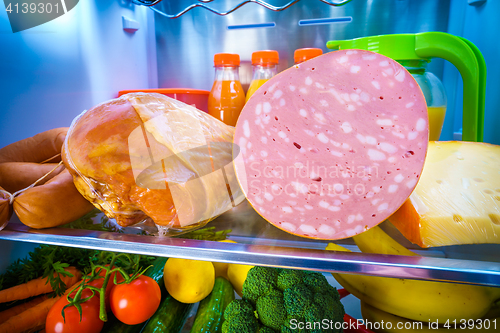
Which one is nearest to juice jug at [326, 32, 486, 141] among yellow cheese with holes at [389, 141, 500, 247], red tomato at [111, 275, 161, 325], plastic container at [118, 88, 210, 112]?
yellow cheese with holes at [389, 141, 500, 247]

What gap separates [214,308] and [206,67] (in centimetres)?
94

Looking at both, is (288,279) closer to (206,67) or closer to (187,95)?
(187,95)

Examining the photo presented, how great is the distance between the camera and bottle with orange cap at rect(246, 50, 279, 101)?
92 cm

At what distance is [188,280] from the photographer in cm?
73

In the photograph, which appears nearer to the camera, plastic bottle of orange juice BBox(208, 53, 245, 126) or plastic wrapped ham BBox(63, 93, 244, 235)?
plastic wrapped ham BBox(63, 93, 244, 235)

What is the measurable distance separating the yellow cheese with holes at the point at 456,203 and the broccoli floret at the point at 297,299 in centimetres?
24

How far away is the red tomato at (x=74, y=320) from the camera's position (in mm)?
638

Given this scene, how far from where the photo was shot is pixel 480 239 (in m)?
0.47

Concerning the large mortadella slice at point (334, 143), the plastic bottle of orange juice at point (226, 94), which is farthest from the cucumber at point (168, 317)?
the plastic bottle of orange juice at point (226, 94)

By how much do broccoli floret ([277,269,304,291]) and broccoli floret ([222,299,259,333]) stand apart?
9 centimetres

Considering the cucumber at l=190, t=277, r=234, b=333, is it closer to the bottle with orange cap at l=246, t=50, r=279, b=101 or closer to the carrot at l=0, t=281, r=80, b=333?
the carrot at l=0, t=281, r=80, b=333

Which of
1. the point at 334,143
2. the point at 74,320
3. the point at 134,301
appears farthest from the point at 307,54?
the point at 74,320

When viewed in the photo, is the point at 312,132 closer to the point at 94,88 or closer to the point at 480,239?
the point at 480,239

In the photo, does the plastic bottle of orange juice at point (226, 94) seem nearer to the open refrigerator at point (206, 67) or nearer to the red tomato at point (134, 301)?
the open refrigerator at point (206, 67)
